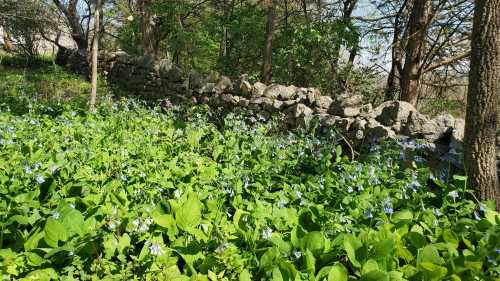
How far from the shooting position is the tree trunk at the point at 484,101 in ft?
9.68

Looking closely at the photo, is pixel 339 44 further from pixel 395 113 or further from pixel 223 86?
pixel 395 113

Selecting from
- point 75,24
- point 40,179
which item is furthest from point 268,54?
point 75,24

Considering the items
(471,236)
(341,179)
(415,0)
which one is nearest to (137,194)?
(341,179)

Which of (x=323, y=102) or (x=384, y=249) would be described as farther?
(x=323, y=102)

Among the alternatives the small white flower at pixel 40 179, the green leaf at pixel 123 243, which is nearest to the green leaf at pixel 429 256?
the green leaf at pixel 123 243

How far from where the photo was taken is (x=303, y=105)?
5.28m

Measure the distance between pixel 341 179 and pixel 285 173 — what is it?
519 millimetres

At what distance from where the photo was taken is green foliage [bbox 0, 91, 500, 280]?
1868 millimetres

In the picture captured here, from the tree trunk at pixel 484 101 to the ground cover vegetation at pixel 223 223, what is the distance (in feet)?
0.57

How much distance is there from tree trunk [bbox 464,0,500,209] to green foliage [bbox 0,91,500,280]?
229mm

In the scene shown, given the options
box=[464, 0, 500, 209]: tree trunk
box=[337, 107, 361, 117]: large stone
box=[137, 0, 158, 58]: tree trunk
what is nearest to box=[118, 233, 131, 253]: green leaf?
box=[464, 0, 500, 209]: tree trunk

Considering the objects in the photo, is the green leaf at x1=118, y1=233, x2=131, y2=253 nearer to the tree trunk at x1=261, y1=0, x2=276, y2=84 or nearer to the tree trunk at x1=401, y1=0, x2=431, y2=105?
the tree trunk at x1=401, y1=0, x2=431, y2=105

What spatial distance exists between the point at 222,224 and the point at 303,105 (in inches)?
132

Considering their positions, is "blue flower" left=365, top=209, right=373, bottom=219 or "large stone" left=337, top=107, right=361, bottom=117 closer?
"blue flower" left=365, top=209, right=373, bottom=219
